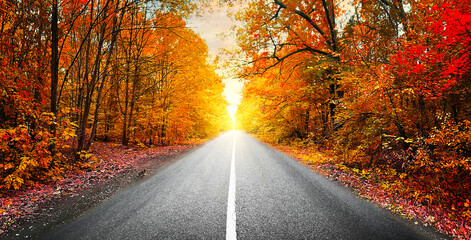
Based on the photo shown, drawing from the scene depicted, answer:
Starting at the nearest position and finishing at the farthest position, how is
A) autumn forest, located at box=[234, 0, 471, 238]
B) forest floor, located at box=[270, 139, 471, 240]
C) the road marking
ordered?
the road marking < forest floor, located at box=[270, 139, 471, 240] < autumn forest, located at box=[234, 0, 471, 238]

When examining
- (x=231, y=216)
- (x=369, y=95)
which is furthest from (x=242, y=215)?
(x=369, y=95)

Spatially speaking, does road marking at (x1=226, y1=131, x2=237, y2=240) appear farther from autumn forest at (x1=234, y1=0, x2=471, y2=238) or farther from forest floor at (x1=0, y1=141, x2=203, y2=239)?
autumn forest at (x1=234, y1=0, x2=471, y2=238)

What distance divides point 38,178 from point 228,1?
10.0 m

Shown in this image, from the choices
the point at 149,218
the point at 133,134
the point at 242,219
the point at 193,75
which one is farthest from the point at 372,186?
the point at 133,134

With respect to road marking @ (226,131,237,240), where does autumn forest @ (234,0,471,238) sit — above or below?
above

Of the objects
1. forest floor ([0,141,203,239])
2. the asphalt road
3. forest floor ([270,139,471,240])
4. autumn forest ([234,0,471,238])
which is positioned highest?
autumn forest ([234,0,471,238])

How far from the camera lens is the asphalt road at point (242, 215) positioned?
2695 millimetres

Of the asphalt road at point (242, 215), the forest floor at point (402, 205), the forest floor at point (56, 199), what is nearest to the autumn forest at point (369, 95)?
the forest floor at point (402, 205)

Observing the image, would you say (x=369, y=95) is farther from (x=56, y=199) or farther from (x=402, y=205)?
(x=56, y=199)

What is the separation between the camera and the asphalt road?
270cm

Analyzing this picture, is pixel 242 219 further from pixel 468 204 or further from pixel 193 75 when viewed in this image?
pixel 193 75

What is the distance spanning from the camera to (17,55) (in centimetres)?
482

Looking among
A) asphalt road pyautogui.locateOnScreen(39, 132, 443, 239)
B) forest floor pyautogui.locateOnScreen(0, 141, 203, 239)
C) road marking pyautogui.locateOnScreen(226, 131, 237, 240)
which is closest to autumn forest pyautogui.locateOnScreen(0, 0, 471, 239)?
forest floor pyautogui.locateOnScreen(0, 141, 203, 239)

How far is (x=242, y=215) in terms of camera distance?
10.5 feet
